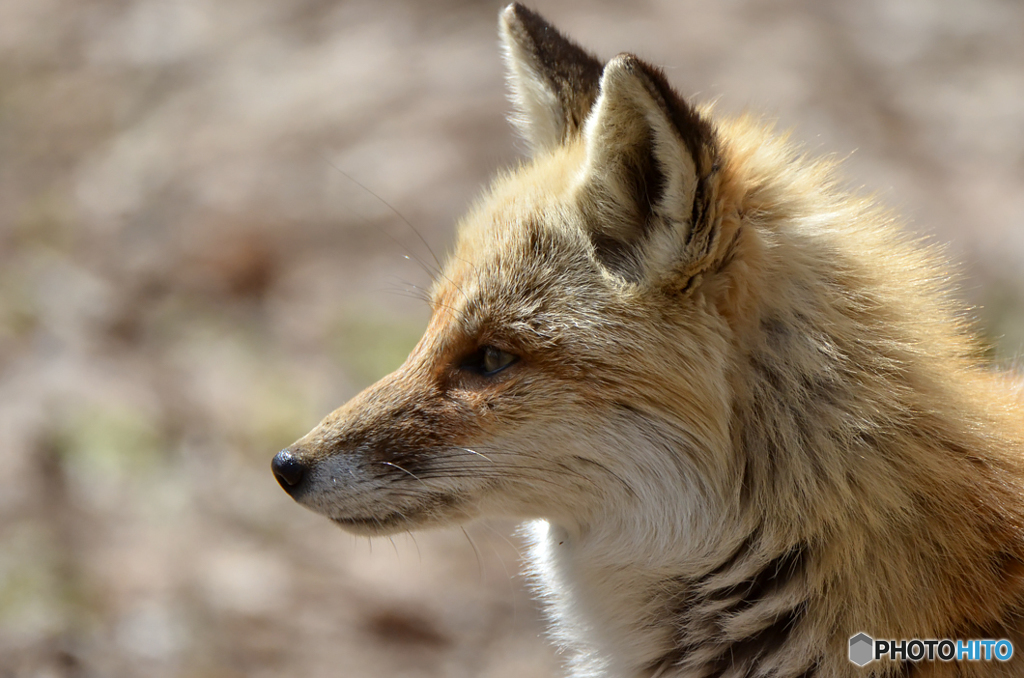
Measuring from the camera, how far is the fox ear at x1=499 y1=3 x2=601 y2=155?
404 centimetres

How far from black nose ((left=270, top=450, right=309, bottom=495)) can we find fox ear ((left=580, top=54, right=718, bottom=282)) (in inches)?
56.6

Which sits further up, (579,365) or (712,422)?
(579,365)

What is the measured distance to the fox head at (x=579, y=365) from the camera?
121 inches

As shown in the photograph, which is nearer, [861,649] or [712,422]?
[861,649]

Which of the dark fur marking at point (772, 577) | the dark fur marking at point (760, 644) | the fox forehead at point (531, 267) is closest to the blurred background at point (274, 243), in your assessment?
the fox forehead at point (531, 267)

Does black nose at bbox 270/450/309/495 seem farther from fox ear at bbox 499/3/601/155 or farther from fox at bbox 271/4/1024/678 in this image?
fox ear at bbox 499/3/601/155

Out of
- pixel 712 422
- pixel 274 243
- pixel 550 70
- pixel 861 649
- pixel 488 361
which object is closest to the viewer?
pixel 861 649

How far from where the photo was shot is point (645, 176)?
10.5 feet

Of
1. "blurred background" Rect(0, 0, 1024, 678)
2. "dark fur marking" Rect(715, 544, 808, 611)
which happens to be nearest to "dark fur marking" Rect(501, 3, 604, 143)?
"blurred background" Rect(0, 0, 1024, 678)

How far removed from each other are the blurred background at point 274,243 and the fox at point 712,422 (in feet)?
3.97

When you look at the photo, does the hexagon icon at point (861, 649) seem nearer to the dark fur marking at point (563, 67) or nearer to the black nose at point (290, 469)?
the black nose at point (290, 469)

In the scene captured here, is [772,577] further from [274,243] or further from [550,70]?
[274,243]

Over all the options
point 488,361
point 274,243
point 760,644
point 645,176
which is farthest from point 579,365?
point 274,243

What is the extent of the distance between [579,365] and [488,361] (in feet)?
1.31
